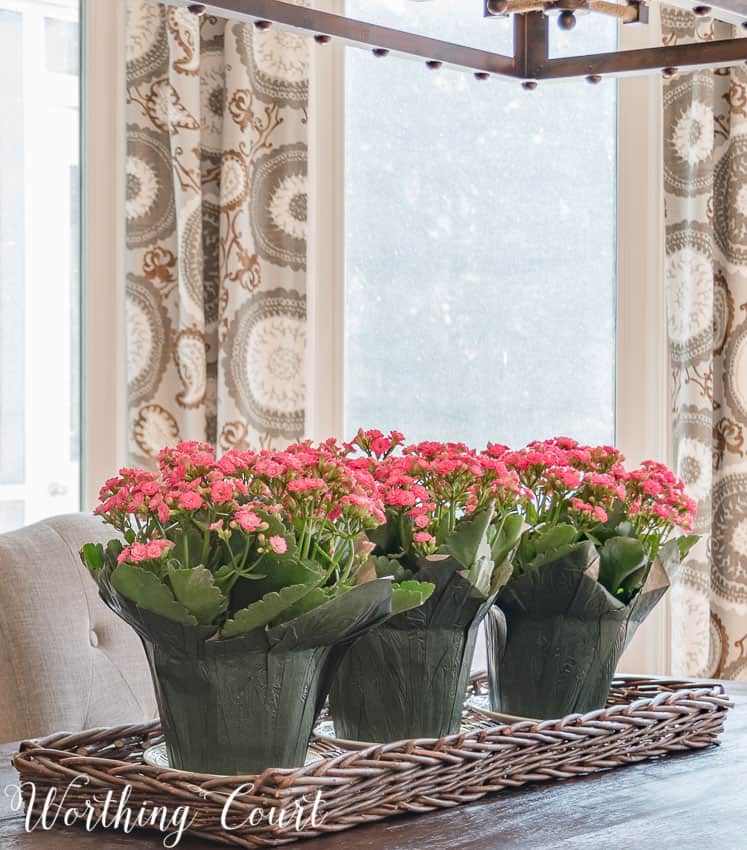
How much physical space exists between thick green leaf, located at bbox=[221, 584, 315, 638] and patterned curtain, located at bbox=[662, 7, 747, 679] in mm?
1898

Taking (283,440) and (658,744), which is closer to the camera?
(658,744)

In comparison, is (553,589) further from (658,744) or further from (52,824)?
(52,824)

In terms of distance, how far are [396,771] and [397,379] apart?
199 centimetres

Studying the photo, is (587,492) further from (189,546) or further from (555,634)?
(189,546)

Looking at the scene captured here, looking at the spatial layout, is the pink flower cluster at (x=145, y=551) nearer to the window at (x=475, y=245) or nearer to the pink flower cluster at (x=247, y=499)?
the pink flower cluster at (x=247, y=499)

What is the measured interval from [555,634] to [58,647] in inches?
28.3

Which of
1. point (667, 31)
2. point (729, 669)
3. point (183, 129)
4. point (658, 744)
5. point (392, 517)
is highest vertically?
point (667, 31)

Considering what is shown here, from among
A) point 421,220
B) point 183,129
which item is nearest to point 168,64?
point 183,129

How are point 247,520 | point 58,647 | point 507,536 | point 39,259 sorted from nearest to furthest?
1. point 247,520
2. point 507,536
3. point 58,647
4. point 39,259

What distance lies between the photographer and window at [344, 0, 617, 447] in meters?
3.01

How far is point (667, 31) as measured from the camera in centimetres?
279

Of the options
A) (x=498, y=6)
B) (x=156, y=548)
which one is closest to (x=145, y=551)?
(x=156, y=548)

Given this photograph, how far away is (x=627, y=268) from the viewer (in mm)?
2975

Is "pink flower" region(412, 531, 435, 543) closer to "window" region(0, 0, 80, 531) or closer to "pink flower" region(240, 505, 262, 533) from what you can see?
"pink flower" region(240, 505, 262, 533)
